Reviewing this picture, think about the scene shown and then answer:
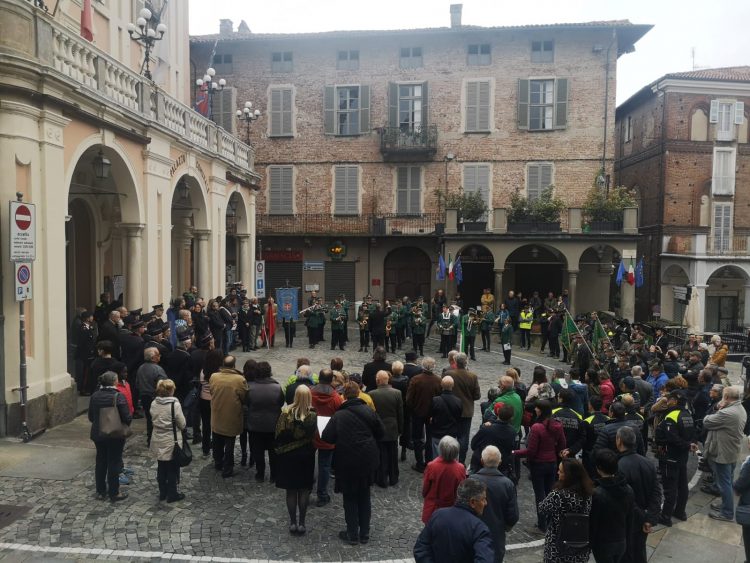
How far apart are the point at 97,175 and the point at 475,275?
20839 millimetres

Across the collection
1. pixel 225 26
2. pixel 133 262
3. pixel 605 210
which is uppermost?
pixel 225 26

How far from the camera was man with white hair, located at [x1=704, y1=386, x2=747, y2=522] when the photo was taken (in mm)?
8023

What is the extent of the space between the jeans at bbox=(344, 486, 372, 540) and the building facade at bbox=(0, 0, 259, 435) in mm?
5931

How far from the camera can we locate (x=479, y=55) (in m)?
30.0

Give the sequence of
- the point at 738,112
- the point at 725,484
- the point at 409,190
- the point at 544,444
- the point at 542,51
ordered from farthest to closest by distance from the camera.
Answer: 1. the point at 738,112
2. the point at 409,190
3. the point at 542,51
4. the point at 725,484
5. the point at 544,444

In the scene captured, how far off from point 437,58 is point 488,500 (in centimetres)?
2798

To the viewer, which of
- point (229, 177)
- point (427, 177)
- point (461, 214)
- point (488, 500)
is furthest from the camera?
point (427, 177)

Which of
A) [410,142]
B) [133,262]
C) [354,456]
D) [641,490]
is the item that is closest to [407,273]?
[410,142]

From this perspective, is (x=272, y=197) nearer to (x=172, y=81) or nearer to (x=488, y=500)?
(x=172, y=81)

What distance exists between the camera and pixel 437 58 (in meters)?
30.2

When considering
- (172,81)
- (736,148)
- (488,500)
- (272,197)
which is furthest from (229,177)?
(736,148)

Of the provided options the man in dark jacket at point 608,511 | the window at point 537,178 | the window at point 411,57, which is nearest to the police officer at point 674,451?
the man in dark jacket at point 608,511

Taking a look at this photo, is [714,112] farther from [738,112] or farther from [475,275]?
[475,275]

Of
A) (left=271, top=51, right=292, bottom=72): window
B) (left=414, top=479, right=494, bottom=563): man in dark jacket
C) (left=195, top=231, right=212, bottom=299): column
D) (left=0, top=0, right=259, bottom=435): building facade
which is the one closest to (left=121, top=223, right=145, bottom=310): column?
(left=0, top=0, right=259, bottom=435): building facade
